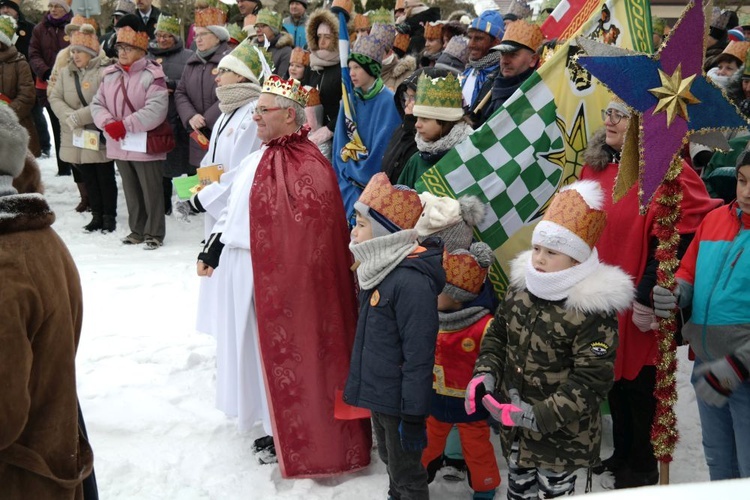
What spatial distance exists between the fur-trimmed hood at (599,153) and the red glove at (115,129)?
6035 millimetres

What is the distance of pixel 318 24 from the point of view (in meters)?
7.27

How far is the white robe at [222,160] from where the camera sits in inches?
179

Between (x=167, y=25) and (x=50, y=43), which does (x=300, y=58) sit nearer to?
(x=167, y=25)

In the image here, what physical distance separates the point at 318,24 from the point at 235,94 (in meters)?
2.36

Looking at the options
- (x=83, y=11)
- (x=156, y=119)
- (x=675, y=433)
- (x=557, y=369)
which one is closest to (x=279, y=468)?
(x=557, y=369)

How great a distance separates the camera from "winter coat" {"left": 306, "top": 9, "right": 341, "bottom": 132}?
7207mm

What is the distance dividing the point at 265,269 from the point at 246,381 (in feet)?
2.46

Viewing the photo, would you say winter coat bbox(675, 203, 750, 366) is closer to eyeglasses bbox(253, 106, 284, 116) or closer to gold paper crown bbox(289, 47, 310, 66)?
eyeglasses bbox(253, 106, 284, 116)

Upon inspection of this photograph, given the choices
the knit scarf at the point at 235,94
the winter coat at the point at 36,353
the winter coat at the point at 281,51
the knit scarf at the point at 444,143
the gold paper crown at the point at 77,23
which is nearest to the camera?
the winter coat at the point at 36,353

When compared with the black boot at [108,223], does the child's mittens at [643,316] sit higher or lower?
higher

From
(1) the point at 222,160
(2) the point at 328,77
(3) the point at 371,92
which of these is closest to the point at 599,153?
(3) the point at 371,92

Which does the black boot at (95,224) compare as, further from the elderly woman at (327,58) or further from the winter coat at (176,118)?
the elderly woman at (327,58)

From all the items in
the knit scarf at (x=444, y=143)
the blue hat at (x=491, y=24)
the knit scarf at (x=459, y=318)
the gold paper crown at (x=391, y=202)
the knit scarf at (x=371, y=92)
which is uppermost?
the blue hat at (x=491, y=24)

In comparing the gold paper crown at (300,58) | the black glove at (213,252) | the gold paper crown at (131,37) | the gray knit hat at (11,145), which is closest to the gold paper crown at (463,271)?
the black glove at (213,252)
